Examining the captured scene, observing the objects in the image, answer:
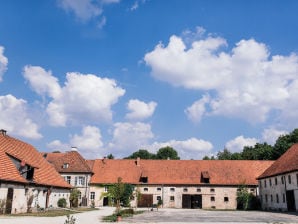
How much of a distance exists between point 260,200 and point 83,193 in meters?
28.4

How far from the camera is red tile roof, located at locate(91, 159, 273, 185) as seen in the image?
2199 inches

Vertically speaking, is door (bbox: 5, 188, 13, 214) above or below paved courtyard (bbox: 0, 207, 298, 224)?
above

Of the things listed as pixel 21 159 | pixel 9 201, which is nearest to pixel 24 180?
pixel 21 159

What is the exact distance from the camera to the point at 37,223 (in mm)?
19734

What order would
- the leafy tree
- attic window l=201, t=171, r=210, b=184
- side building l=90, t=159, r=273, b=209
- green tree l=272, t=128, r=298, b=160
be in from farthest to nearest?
the leafy tree
green tree l=272, t=128, r=298, b=160
attic window l=201, t=171, r=210, b=184
side building l=90, t=159, r=273, b=209

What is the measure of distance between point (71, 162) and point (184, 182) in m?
19.3

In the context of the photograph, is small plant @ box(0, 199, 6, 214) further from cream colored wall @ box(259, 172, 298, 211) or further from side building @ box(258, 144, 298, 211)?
cream colored wall @ box(259, 172, 298, 211)

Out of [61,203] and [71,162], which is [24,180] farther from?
[71,162]

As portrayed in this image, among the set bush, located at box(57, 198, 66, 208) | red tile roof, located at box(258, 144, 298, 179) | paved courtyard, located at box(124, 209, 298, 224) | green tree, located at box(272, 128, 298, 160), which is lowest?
paved courtyard, located at box(124, 209, 298, 224)

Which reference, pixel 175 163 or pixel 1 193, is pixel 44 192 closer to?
pixel 1 193

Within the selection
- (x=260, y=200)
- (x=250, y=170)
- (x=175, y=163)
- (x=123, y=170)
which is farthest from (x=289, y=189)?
(x=123, y=170)

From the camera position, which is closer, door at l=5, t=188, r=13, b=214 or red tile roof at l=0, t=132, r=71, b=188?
door at l=5, t=188, r=13, b=214

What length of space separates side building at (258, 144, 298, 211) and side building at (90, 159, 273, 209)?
435 cm

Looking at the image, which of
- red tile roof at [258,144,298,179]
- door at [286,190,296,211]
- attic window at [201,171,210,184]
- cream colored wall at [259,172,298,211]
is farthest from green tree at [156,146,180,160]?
door at [286,190,296,211]
